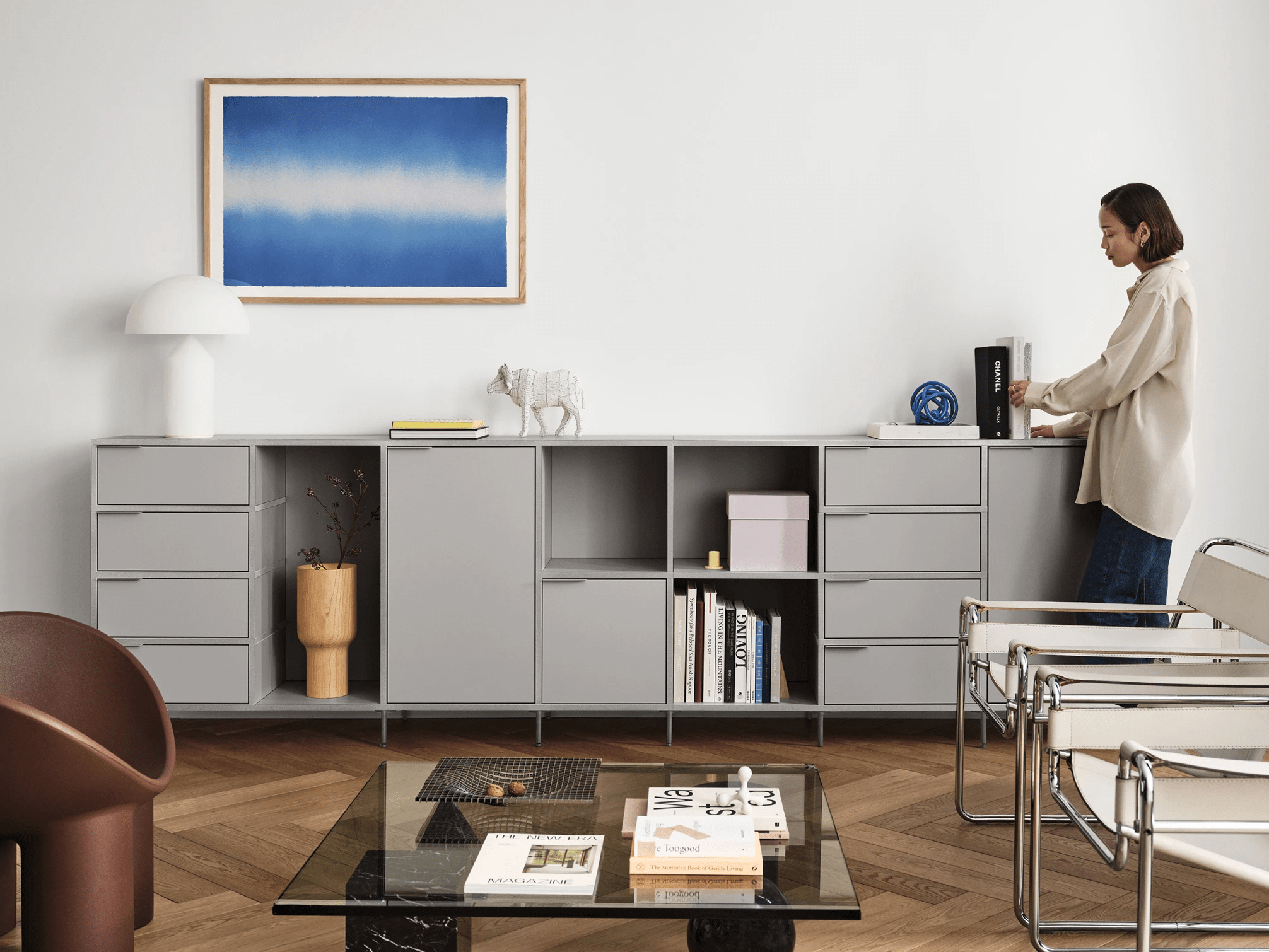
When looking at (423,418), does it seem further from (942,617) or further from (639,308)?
(942,617)

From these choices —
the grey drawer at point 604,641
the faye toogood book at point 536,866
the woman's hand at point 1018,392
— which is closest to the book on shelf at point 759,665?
the grey drawer at point 604,641

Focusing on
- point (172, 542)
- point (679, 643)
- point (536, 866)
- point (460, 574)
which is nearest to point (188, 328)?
point (172, 542)

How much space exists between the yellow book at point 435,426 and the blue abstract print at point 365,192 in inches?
23.5

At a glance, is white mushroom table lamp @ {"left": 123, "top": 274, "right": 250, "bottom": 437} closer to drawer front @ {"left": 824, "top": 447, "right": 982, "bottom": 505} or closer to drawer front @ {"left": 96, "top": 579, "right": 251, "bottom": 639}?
drawer front @ {"left": 96, "top": 579, "right": 251, "bottom": 639}

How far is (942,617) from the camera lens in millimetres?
3705

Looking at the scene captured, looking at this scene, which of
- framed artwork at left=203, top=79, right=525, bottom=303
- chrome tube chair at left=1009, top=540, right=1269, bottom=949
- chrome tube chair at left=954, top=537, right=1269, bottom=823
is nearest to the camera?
chrome tube chair at left=1009, top=540, right=1269, bottom=949

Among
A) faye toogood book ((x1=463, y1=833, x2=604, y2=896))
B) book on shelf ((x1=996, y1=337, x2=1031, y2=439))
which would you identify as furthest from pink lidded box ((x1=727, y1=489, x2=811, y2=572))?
faye toogood book ((x1=463, y1=833, x2=604, y2=896))

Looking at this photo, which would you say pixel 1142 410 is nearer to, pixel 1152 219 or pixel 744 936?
pixel 1152 219

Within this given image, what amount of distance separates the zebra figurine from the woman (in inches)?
60.0

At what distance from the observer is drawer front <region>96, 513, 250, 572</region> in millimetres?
3639

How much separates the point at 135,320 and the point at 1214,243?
3680mm

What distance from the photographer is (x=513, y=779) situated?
2.36 metres

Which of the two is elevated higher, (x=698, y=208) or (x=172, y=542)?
(x=698, y=208)

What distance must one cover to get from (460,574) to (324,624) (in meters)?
0.49
